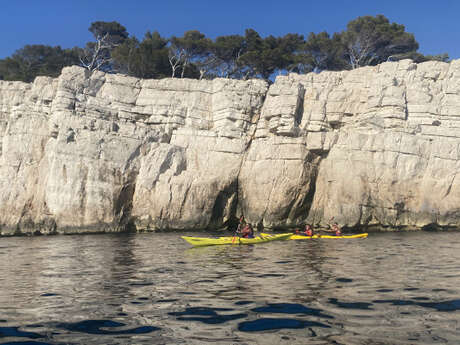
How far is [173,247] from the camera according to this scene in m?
18.6

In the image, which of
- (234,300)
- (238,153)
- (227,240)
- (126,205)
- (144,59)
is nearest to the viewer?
(234,300)

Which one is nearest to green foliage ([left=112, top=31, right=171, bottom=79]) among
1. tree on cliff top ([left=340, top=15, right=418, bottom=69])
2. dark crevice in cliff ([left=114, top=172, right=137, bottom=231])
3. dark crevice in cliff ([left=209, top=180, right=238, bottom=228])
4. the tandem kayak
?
dark crevice in cliff ([left=114, top=172, right=137, bottom=231])

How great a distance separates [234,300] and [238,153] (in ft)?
78.3

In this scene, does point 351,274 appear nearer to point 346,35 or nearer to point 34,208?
point 34,208

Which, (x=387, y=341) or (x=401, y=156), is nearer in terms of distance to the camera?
(x=387, y=341)

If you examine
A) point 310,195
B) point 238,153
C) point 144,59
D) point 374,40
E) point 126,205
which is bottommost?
point 126,205

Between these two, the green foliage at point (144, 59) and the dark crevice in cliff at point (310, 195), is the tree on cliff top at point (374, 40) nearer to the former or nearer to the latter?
the dark crevice in cliff at point (310, 195)

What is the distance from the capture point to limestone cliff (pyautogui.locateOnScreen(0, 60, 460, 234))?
28.3 m

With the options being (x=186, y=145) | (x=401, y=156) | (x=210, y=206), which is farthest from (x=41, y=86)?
(x=401, y=156)

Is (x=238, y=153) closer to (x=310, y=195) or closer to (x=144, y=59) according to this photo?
(x=310, y=195)

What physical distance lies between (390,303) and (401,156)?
2325 centimetres

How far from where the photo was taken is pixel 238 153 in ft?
103

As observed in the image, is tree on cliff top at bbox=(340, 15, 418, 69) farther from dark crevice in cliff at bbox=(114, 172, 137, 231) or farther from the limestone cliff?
dark crevice in cliff at bbox=(114, 172, 137, 231)

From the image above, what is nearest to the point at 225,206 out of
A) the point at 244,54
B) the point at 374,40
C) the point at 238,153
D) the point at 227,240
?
the point at 238,153
